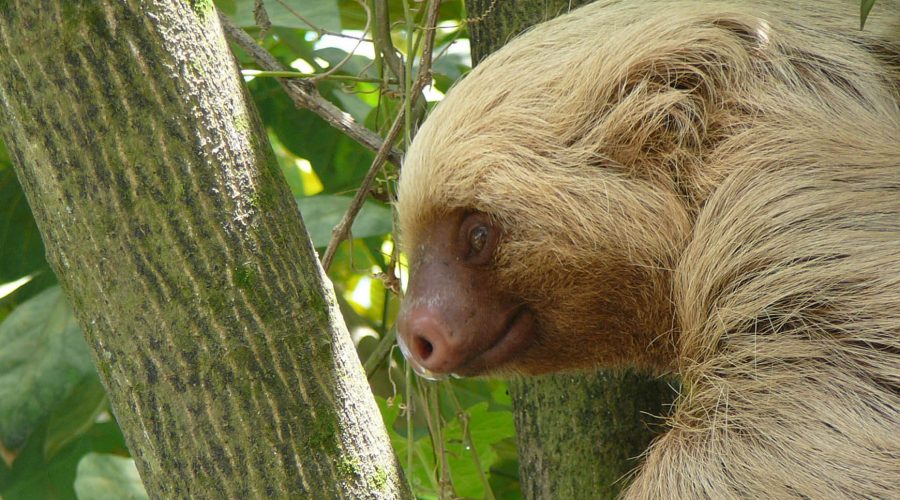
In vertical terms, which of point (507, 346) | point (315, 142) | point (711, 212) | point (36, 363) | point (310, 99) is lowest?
point (507, 346)

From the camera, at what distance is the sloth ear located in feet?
8.66

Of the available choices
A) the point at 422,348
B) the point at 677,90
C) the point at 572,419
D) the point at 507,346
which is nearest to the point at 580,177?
the point at 677,90

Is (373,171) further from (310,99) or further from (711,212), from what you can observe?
(711,212)

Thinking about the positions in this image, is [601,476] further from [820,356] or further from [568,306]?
[820,356]

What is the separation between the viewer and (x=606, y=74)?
2738mm

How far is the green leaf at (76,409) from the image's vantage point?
2840 mm

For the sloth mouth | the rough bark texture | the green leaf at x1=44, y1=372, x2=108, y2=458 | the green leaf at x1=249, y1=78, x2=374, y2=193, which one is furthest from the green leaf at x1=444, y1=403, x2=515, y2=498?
the rough bark texture

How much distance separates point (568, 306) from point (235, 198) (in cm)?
115

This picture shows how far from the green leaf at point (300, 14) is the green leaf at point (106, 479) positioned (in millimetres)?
1664

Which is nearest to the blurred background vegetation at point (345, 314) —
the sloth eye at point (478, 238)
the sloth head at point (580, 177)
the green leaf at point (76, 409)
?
the green leaf at point (76, 409)

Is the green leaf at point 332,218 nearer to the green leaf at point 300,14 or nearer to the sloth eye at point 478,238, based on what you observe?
the sloth eye at point 478,238

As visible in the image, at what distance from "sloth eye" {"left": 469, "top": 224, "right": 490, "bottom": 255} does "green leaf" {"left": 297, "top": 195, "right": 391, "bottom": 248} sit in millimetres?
492

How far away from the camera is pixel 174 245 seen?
2.06 metres

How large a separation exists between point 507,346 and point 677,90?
89cm
